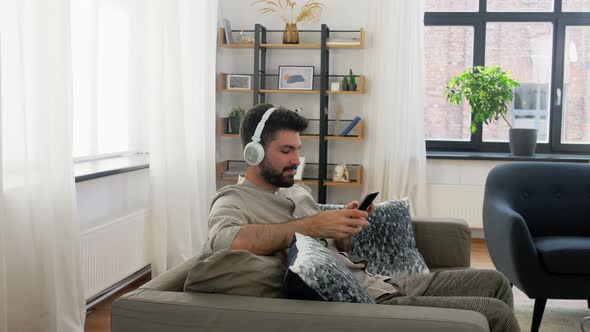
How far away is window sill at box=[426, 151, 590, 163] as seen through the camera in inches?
229

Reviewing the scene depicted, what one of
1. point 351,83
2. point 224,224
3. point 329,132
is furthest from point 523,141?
point 224,224

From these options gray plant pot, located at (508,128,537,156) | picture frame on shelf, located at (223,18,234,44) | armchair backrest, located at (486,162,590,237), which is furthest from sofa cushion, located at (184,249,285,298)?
gray plant pot, located at (508,128,537,156)

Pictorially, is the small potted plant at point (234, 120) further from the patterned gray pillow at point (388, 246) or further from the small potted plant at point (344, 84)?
the patterned gray pillow at point (388, 246)

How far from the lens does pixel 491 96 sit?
576cm

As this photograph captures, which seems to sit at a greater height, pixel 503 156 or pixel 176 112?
pixel 176 112

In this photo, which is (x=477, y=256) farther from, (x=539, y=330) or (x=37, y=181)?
(x=37, y=181)

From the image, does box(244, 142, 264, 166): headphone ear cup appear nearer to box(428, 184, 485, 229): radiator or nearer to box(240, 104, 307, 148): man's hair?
box(240, 104, 307, 148): man's hair

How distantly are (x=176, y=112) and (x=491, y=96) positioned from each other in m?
2.63

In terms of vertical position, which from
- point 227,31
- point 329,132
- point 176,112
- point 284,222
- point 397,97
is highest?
point 227,31

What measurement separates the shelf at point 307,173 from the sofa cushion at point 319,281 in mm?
3872

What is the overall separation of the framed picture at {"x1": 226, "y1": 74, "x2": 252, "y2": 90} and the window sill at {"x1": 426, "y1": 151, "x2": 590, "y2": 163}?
160 cm

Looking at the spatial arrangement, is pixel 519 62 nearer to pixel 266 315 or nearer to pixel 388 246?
pixel 388 246

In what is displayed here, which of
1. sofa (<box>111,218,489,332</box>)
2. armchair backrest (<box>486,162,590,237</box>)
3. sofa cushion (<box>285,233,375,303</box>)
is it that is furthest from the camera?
armchair backrest (<box>486,162,590,237</box>)

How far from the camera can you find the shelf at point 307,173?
19.2 feet
